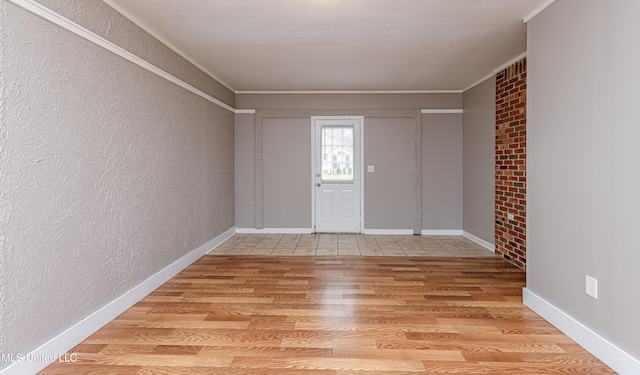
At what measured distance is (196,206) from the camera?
4.59m

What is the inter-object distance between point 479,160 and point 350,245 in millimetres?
2234

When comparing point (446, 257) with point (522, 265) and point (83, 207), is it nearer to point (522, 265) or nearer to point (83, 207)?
point (522, 265)

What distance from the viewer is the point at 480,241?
5492 mm

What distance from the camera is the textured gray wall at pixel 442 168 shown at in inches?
246

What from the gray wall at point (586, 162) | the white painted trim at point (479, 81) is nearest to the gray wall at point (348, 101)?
the white painted trim at point (479, 81)

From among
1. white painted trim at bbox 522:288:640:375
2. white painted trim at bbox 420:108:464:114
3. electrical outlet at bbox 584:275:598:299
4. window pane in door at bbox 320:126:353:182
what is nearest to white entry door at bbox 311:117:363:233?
window pane in door at bbox 320:126:353:182

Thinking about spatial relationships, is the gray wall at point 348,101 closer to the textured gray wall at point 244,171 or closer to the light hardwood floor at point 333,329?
the textured gray wall at point 244,171

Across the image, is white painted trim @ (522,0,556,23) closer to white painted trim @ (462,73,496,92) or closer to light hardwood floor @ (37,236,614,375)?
white painted trim @ (462,73,496,92)

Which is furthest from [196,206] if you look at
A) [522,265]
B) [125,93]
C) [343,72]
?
[522,265]

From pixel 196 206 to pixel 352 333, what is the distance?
2748 mm

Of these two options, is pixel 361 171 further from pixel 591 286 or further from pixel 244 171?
pixel 591 286

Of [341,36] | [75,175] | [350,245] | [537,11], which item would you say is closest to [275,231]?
[350,245]

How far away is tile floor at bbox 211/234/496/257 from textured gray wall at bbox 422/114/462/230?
41cm

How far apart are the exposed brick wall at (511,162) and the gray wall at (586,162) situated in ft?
3.96
